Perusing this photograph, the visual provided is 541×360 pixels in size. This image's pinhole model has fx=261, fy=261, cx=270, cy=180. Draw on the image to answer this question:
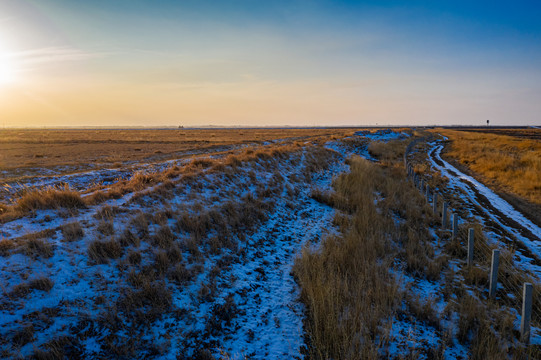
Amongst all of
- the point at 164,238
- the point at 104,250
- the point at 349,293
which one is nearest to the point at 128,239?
the point at 104,250

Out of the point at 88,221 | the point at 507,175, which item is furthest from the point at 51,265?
the point at 507,175

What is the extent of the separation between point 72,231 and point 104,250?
3.10 feet

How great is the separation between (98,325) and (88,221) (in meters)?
3.15

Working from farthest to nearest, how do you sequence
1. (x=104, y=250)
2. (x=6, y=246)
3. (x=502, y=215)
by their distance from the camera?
(x=502, y=215), (x=104, y=250), (x=6, y=246)

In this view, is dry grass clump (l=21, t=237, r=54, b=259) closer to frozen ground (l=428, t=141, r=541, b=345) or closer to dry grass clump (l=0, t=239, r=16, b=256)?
dry grass clump (l=0, t=239, r=16, b=256)

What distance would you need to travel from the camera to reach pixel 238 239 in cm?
749

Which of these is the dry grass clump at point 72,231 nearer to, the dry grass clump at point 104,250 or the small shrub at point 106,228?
the small shrub at point 106,228

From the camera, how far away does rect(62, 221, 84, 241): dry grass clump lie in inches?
218

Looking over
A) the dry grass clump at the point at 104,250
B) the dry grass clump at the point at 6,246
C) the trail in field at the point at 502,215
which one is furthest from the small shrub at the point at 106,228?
the trail in field at the point at 502,215

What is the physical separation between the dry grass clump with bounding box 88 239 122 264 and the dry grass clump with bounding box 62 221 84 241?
0.48 meters

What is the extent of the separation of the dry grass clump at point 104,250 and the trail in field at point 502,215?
35.0 ft

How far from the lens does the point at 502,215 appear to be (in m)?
11.9

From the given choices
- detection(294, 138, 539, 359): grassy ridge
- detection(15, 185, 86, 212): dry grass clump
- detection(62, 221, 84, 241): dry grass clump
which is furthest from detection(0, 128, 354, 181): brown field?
detection(294, 138, 539, 359): grassy ridge

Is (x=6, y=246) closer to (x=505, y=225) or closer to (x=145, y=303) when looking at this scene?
(x=145, y=303)
